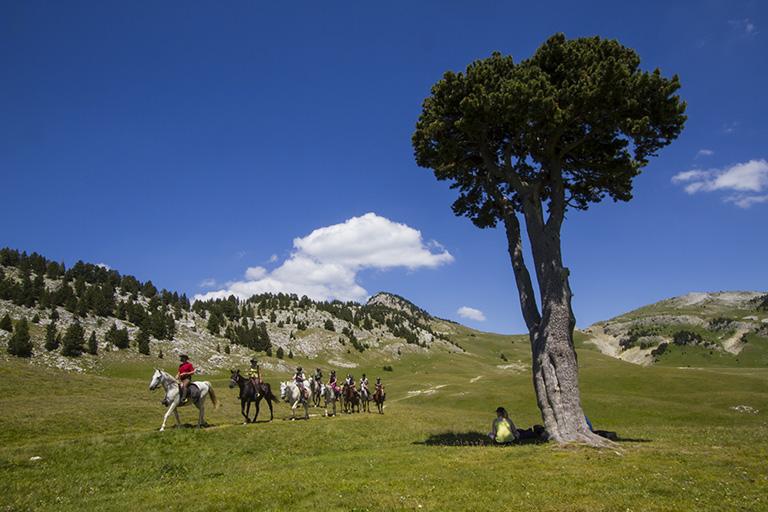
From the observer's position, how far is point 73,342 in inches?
3629

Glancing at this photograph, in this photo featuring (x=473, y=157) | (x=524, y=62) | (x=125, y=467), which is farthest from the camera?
(x=473, y=157)

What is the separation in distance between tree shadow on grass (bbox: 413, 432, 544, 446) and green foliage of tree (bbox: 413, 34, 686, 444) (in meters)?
2.21

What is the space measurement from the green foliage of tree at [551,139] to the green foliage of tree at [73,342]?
96949 millimetres

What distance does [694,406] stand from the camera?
44.7 meters

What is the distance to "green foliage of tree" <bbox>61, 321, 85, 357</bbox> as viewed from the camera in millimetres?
90438

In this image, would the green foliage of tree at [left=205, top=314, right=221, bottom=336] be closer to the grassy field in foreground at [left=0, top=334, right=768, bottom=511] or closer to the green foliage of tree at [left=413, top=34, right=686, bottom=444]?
the grassy field in foreground at [left=0, top=334, right=768, bottom=511]

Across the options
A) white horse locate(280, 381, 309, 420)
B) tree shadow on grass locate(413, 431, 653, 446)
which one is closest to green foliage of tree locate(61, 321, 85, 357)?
white horse locate(280, 381, 309, 420)

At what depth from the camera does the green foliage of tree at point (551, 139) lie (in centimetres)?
2119

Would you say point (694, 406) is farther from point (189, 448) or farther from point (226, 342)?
point (226, 342)

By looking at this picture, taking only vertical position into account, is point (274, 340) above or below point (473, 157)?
below

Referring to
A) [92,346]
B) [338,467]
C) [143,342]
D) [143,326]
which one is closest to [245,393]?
[338,467]

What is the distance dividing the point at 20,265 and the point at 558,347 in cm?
18655

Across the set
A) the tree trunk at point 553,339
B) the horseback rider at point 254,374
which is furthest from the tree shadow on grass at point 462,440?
the horseback rider at point 254,374

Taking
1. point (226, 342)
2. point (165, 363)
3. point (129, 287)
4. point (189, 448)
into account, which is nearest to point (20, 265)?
point (129, 287)
